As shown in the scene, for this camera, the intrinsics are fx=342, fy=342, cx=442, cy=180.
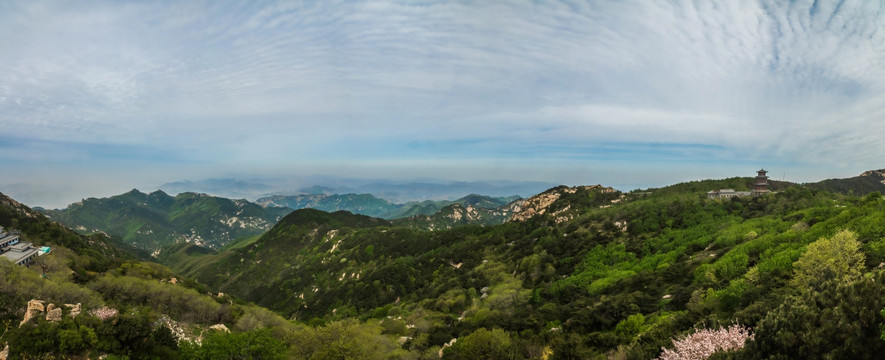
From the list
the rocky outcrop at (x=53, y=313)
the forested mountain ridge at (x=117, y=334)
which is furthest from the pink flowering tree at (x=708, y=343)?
the rocky outcrop at (x=53, y=313)

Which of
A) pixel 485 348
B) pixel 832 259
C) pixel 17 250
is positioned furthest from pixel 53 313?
pixel 17 250

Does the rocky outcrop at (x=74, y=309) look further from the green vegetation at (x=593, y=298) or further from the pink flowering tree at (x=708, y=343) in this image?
the pink flowering tree at (x=708, y=343)

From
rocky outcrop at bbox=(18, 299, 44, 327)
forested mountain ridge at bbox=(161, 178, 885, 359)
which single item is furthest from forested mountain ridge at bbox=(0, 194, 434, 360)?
forested mountain ridge at bbox=(161, 178, 885, 359)

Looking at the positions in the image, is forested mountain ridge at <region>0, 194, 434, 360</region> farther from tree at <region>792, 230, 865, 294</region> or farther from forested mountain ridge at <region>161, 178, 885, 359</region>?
tree at <region>792, 230, 865, 294</region>

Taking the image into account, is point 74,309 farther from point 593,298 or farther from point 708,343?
point 593,298

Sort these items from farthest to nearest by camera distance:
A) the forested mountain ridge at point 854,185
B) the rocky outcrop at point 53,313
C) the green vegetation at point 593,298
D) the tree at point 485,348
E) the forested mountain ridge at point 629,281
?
the forested mountain ridge at point 854,185, the tree at point 485,348, the rocky outcrop at point 53,313, the green vegetation at point 593,298, the forested mountain ridge at point 629,281

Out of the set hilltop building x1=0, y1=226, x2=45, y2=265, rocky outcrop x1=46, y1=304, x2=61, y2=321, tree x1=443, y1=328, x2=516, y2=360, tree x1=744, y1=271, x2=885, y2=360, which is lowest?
hilltop building x1=0, y1=226, x2=45, y2=265

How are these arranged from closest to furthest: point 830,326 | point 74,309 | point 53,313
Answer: point 830,326 < point 53,313 < point 74,309
